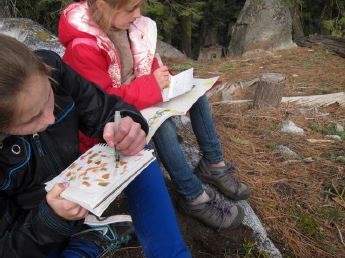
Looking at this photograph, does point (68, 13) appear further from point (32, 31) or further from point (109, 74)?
point (32, 31)

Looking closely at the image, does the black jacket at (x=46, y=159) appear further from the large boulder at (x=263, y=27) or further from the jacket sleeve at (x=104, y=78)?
the large boulder at (x=263, y=27)

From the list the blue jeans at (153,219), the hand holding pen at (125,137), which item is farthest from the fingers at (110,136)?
the blue jeans at (153,219)

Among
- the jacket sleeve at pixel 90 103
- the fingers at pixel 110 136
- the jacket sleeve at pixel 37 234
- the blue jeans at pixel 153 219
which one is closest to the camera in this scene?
the jacket sleeve at pixel 37 234

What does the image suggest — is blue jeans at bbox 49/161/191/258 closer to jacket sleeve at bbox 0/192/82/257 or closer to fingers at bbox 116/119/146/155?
fingers at bbox 116/119/146/155

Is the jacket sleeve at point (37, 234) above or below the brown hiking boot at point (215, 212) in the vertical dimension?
above

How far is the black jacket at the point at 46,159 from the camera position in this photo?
1488 millimetres

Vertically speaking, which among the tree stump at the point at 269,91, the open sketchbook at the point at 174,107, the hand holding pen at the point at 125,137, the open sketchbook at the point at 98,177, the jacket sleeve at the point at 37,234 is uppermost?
the hand holding pen at the point at 125,137

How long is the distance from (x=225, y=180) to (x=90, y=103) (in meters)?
1.06

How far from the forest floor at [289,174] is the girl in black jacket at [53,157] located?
2.18 feet

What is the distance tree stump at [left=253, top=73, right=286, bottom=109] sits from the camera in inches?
169

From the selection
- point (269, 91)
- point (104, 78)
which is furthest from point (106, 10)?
point (269, 91)

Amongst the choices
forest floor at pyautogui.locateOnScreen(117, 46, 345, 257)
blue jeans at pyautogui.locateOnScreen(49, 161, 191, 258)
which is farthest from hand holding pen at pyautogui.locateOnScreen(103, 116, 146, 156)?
forest floor at pyautogui.locateOnScreen(117, 46, 345, 257)

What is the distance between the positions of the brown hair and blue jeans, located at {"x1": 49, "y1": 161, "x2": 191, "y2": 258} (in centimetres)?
68

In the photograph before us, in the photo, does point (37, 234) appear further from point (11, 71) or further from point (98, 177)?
point (11, 71)
